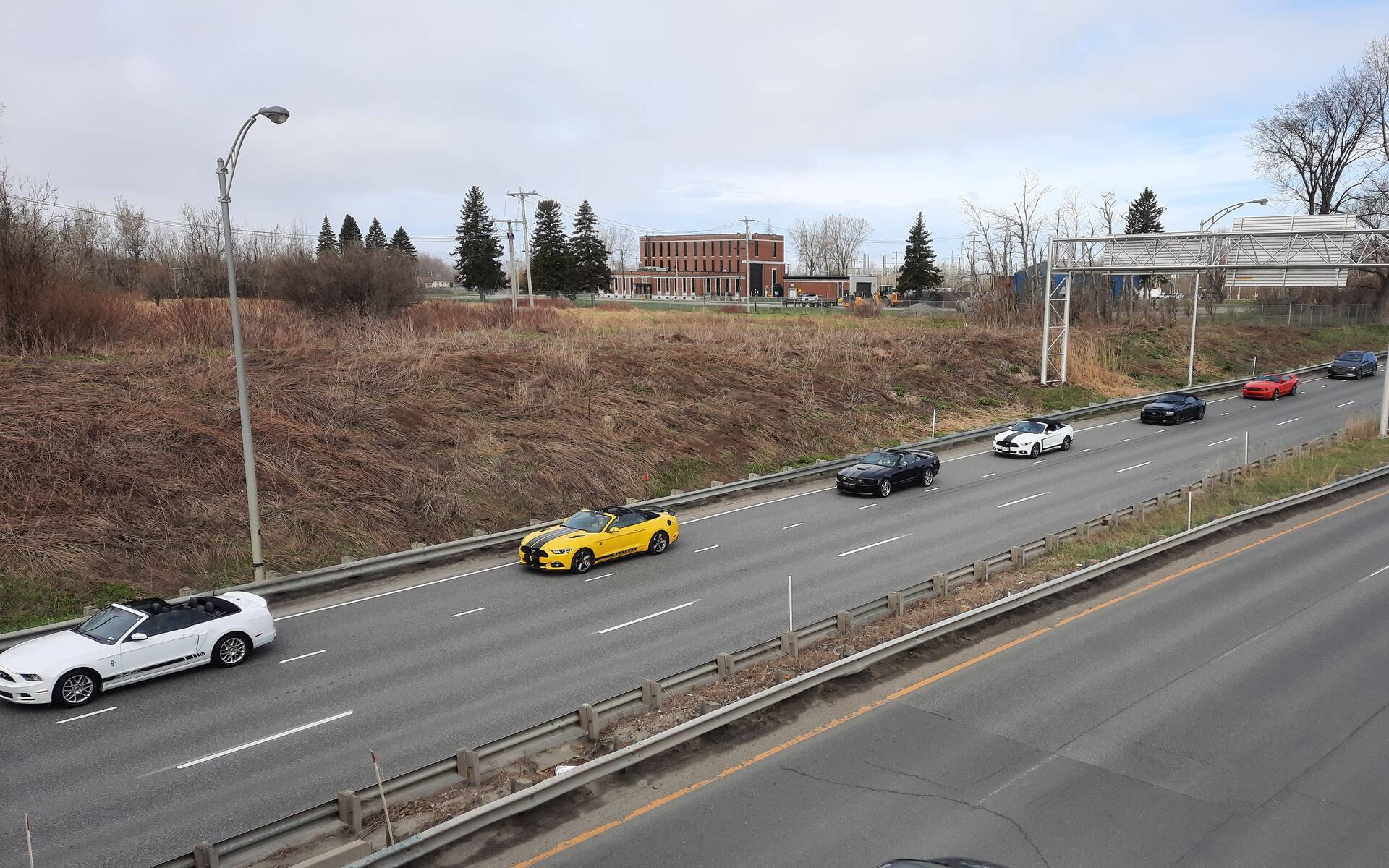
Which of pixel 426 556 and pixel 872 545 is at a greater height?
pixel 426 556

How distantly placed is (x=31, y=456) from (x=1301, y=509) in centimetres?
3221

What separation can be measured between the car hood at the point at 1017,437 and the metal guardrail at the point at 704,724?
13529 millimetres

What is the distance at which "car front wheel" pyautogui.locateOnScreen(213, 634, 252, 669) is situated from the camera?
46.8 feet

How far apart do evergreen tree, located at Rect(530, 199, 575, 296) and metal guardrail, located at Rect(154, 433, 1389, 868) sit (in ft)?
261

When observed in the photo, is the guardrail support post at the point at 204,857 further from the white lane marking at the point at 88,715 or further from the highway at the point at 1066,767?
the white lane marking at the point at 88,715

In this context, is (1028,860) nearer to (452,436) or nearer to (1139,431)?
(452,436)

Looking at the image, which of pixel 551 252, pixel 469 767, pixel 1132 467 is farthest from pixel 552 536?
pixel 551 252

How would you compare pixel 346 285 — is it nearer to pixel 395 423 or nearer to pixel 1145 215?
pixel 395 423

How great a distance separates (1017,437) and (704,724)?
82.7ft

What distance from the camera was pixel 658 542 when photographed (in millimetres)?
20969

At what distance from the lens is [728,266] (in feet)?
470

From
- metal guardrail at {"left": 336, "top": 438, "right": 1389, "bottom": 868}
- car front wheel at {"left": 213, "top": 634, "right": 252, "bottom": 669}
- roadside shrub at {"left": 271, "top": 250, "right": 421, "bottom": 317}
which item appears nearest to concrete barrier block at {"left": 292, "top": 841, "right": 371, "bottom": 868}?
metal guardrail at {"left": 336, "top": 438, "right": 1389, "bottom": 868}

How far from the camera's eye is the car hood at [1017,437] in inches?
1283

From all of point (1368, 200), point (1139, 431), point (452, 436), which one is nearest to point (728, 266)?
point (1368, 200)
